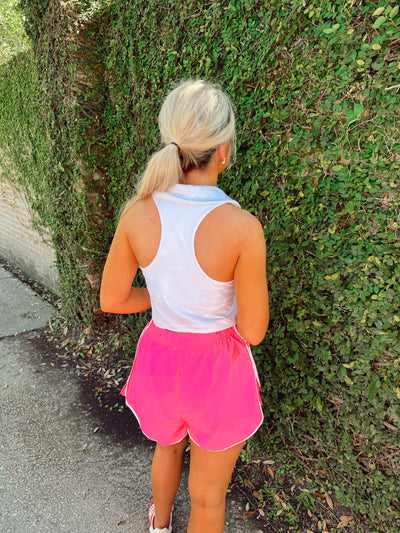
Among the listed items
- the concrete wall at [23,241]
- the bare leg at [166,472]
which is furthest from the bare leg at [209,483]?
the concrete wall at [23,241]

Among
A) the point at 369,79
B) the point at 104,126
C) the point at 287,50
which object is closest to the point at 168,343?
the point at 369,79

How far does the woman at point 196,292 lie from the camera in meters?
1.31

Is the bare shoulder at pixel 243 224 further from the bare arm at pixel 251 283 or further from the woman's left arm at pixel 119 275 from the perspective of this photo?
the woman's left arm at pixel 119 275

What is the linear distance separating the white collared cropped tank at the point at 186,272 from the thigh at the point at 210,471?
53 cm

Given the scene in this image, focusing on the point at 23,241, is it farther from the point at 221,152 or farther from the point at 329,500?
the point at 329,500

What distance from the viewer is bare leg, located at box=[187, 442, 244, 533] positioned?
1.56m

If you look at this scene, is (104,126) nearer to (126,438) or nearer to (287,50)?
(287,50)

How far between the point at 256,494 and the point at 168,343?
149cm

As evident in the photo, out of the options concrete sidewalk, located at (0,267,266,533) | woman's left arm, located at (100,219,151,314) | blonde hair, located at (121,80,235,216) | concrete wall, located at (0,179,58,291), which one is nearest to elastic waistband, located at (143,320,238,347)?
woman's left arm, located at (100,219,151,314)

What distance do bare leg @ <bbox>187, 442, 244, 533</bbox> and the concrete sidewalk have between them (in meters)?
0.64

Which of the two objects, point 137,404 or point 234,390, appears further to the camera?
point 137,404

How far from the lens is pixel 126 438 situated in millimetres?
2855

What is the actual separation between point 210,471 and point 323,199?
54.9 inches

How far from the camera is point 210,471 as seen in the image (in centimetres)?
156
